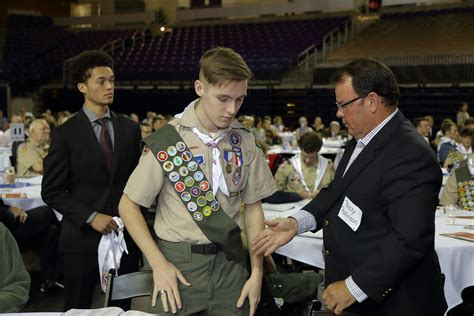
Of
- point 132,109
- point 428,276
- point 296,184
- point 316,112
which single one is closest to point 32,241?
point 296,184

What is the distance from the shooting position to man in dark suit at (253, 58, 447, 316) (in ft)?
6.98

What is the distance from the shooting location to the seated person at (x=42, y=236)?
517cm

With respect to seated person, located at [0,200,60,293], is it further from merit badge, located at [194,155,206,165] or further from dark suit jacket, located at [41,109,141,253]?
merit badge, located at [194,155,206,165]

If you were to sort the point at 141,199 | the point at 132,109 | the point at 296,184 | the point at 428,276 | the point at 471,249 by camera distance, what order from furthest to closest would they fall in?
the point at 132,109
the point at 296,184
the point at 471,249
the point at 428,276
the point at 141,199

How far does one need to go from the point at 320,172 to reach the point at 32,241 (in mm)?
2621

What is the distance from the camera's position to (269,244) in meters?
2.20

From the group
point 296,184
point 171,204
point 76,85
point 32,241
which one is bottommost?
point 32,241

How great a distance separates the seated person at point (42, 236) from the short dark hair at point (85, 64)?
224 cm

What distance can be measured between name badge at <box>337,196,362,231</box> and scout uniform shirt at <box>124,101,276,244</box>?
11.9 inches

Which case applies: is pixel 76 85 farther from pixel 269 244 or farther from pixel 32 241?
pixel 32 241

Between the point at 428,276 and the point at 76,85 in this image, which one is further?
the point at 76,85

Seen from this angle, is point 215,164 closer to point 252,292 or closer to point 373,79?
point 252,292

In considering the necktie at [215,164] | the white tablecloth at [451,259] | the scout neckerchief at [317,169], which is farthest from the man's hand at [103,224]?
the scout neckerchief at [317,169]

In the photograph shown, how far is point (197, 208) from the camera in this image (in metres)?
2.09
